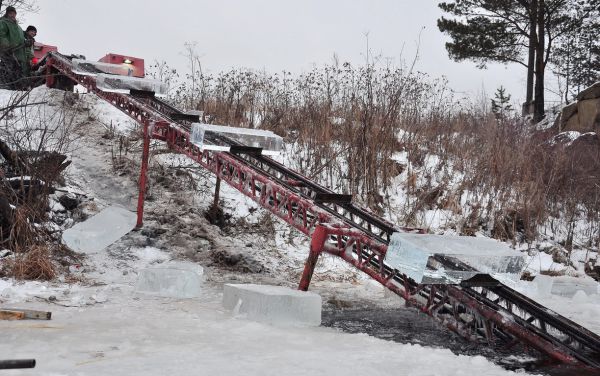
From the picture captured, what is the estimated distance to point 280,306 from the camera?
4.62 metres

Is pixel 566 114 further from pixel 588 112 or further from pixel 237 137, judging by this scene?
pixel 237 137

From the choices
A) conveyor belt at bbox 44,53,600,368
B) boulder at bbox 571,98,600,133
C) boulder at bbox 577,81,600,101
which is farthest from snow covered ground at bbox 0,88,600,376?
boulder at bbox 577,81,600,101

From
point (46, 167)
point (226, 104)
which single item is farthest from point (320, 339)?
point (226, 104)

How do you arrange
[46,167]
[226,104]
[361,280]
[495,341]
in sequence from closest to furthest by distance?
[495,341] < [46,167] < [361,280] < [226,104]

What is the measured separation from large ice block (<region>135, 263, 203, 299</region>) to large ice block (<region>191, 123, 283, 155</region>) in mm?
1478

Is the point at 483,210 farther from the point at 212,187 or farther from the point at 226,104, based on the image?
the point at 226,104

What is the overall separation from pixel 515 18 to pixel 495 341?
1869 cm

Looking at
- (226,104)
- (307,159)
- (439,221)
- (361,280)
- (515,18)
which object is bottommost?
(361,280)

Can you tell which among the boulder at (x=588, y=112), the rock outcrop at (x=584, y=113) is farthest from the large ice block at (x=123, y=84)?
the boulder at (x=588, y=112)

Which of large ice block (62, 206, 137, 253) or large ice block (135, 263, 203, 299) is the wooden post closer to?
large ice block (62, 206, 137, 253)

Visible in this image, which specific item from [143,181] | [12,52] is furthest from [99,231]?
[12,52]

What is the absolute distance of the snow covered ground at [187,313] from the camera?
3.60m

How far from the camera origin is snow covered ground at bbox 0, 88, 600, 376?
11.8ft

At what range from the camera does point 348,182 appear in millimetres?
10203
